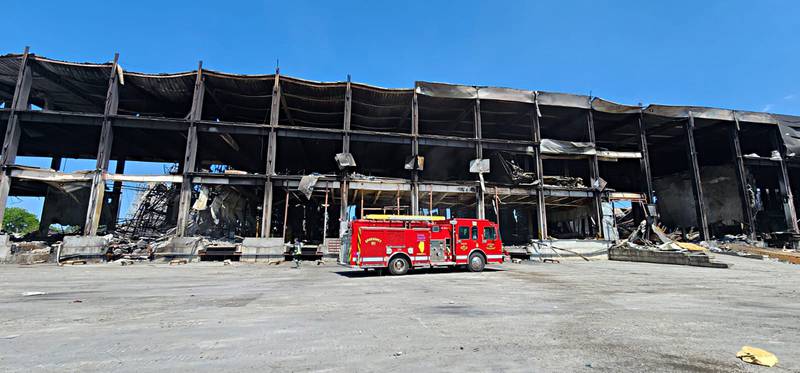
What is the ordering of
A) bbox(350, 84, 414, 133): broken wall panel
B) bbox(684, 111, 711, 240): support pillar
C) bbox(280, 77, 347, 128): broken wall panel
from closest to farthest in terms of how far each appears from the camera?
bbox(280, 77, 347, 128): broken wall panel
bbox(350, 84, 414, 133): broken wall panel
bbox(684, 111, 711, 240): support pillar

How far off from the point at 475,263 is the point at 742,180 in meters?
29.0

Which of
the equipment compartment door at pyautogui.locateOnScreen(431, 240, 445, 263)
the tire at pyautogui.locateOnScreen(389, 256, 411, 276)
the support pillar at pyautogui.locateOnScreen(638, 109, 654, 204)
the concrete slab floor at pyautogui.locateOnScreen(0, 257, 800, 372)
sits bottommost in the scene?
the concrete slab floor at pyautogui.locateOnScreen(0, 257, 800, 372)

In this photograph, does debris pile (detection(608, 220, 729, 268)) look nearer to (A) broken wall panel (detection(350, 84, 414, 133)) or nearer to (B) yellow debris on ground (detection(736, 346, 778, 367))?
(B) yellow debris on ground (detection(736, 346, 778, 367))

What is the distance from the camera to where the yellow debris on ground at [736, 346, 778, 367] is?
3773mm

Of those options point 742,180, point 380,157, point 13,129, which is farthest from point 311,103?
point 742,180

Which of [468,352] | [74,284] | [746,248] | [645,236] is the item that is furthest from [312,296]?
[746,248]

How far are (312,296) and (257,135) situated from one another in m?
18.1

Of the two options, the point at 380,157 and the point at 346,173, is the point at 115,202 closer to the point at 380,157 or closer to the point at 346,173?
Result: the point at 346,173

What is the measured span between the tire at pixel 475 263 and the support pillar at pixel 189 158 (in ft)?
57.6

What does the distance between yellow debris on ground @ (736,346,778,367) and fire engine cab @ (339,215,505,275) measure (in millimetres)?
10360

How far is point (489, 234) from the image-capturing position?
603 inches

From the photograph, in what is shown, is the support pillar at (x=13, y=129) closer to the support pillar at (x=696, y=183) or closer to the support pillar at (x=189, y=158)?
the support pillar at (x=189, y=158)

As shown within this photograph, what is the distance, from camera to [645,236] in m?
26.2

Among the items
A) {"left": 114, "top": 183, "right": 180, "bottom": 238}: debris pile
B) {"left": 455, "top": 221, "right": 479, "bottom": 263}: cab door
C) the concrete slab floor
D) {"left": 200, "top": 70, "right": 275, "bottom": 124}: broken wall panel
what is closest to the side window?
{"left": 455, "top": 221, "right": 479, "bottom": 263}: cab door
